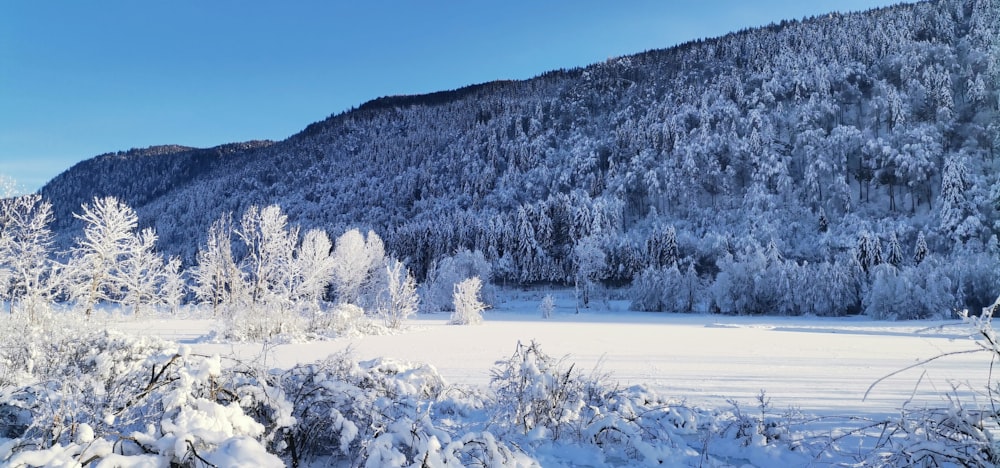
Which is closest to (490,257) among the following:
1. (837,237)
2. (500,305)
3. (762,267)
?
(500,305)

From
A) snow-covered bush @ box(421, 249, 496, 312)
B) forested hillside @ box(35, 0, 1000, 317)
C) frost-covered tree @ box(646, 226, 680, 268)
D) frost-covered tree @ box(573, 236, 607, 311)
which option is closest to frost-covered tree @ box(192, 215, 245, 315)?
snow-covered bush @ box(421, 249, 496, 312)

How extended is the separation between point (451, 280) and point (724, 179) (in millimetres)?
51026

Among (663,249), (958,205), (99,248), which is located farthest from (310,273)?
(958,205)

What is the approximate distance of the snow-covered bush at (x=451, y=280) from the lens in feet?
182

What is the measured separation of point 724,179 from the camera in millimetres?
80938

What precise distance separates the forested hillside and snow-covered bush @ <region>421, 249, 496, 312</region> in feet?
38.6

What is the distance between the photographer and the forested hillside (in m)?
49.8

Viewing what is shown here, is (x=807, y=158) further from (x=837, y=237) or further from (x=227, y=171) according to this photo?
(x=227, y=171)

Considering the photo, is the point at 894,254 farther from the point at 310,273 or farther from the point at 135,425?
the point at 135,425

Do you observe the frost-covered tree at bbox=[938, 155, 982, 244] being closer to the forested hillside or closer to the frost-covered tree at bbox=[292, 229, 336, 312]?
Answer: the forested hillside

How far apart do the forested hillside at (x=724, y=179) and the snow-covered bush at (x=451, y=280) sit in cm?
1177

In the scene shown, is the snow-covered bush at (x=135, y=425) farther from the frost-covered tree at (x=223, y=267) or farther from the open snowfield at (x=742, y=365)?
the frost-covered tree at (x=223, y=267)

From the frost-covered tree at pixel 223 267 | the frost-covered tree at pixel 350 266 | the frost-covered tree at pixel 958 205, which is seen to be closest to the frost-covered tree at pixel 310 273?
the frost-covered tree at pixel 350 266

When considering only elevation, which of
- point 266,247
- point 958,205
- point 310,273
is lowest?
point 310,273
